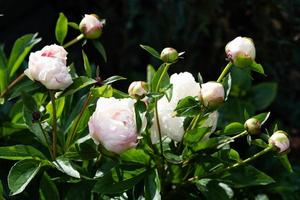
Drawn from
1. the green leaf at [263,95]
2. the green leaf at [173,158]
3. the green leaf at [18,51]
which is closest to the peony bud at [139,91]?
the green leaf at [173,158]

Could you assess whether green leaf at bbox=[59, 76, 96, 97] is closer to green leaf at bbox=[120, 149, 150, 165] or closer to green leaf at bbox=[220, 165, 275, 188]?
green leaf at bbox=[120, 149, 150, 165]

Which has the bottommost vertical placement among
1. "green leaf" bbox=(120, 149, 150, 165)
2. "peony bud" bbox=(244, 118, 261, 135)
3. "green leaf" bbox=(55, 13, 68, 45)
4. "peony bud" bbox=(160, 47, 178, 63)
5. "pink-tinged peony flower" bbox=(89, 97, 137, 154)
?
"green leaf" bbox=(120, 149, 150, 165)

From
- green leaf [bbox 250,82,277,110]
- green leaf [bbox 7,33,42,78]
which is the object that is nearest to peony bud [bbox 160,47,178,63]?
green leaf [bbox 7,33,42,78]

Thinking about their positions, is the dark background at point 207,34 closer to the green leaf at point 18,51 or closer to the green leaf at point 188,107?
the green leaf at point 18,51

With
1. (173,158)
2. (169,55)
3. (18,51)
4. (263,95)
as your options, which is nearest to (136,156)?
(173,158)

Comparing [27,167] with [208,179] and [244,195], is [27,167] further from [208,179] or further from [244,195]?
[244,195]

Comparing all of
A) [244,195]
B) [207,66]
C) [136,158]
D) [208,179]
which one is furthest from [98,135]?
[207,66]

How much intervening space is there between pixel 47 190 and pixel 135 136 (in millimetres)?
188

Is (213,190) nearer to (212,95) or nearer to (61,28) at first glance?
(212,95)

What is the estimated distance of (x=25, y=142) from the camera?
1.19 meters

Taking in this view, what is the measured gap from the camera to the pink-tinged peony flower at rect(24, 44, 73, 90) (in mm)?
930

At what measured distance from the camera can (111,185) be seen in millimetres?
987

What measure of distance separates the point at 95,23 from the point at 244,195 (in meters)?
0.42

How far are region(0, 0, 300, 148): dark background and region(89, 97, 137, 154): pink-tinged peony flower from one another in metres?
1.11
